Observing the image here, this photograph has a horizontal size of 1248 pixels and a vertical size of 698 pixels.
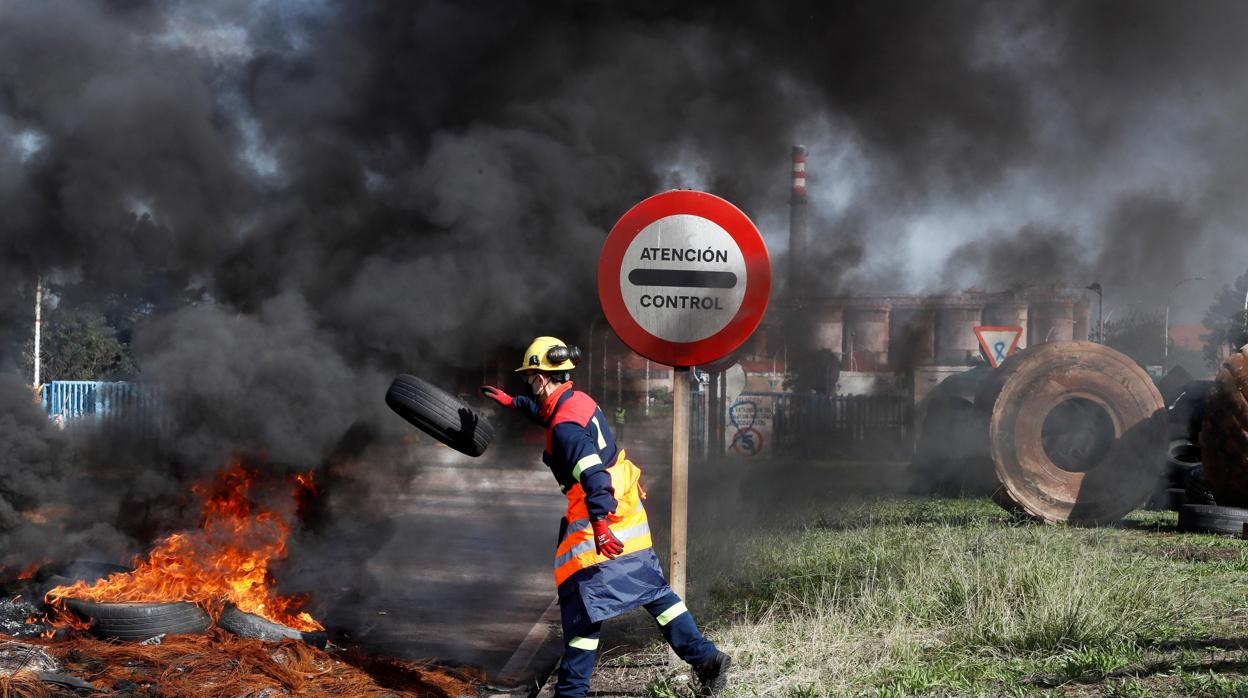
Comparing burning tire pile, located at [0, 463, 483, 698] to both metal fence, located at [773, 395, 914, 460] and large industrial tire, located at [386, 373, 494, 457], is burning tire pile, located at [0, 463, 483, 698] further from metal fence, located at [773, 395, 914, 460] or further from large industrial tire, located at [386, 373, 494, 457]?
metal fence, located at [773, 395, 914, 460]

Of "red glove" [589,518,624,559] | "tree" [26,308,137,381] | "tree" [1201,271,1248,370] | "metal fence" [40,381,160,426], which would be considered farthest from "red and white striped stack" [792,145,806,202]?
"tree" [1201,271,1248,370]

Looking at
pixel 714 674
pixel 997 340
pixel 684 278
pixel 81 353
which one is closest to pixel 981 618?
pixel 714 674

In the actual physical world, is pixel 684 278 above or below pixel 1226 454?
above

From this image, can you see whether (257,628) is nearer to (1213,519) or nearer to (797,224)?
(1213,519)

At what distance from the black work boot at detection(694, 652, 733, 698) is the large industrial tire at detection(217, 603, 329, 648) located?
7.68 feet

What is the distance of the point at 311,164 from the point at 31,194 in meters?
2.06

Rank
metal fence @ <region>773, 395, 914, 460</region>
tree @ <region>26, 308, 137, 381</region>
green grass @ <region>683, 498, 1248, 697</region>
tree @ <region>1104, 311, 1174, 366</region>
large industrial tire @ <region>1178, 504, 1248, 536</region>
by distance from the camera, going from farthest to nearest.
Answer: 1. tree @ <region>26, 308, 137, 381</region>
2. tree @ <region>1104, 311, 1174, 366</region>
3. metal fence @ <region>773, 395, 914, 460</region>
4. large industrial tire @ <region>1178, 504, 1248, 536</region>
5. green grass @ <region>683, 498, 1248, 697</region>

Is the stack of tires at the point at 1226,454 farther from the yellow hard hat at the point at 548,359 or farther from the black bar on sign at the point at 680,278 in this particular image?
the yellow hard hat at the point at 548,359

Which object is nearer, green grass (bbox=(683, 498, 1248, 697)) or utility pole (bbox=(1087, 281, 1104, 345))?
green grass (bbox=(683, 498, 1248, 697))

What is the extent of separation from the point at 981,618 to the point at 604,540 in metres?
1.88

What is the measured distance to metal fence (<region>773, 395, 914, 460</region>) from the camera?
1945 centimetres

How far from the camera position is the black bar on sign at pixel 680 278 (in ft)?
14.4

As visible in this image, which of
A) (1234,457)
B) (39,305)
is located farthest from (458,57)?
(1234,457)

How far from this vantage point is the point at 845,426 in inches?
816
